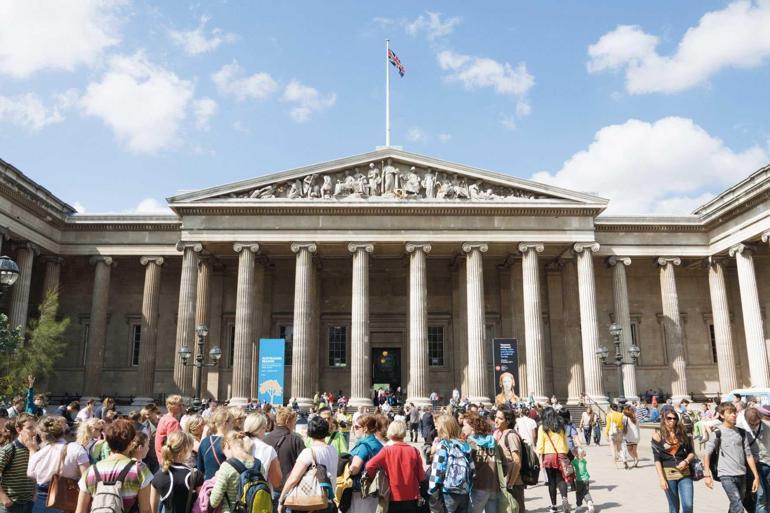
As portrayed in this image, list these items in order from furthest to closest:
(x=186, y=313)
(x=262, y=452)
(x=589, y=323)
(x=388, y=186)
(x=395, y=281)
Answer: (x=395, y=281), (x=388, y=186), (x=589, y=323), (x=186, y=313), (x=262, y=452)

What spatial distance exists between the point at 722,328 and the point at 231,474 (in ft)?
122

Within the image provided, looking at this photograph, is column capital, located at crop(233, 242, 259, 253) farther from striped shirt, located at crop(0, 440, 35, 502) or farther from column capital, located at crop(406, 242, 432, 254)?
striped shirt, located at crop(0, 440, 35, 502)

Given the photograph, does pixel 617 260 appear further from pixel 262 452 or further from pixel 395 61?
pixel 262 452

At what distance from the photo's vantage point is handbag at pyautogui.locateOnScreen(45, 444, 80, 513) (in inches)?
274

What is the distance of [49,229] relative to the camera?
3619 centimetres

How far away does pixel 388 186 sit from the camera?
34625 mm

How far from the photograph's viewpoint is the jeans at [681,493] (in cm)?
870

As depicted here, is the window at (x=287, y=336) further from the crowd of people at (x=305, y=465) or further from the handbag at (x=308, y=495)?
the handbag at (x=308, y=495)

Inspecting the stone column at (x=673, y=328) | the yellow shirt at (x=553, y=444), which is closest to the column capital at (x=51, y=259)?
the yellow shirt at (x=553, y=444)

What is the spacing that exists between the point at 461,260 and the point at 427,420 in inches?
607

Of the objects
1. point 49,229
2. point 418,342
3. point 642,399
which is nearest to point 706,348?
point 642,399

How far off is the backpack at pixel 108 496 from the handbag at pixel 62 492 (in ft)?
5.16

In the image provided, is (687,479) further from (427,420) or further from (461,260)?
(461,260)

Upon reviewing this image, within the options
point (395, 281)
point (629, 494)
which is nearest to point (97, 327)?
point (395, 281)
